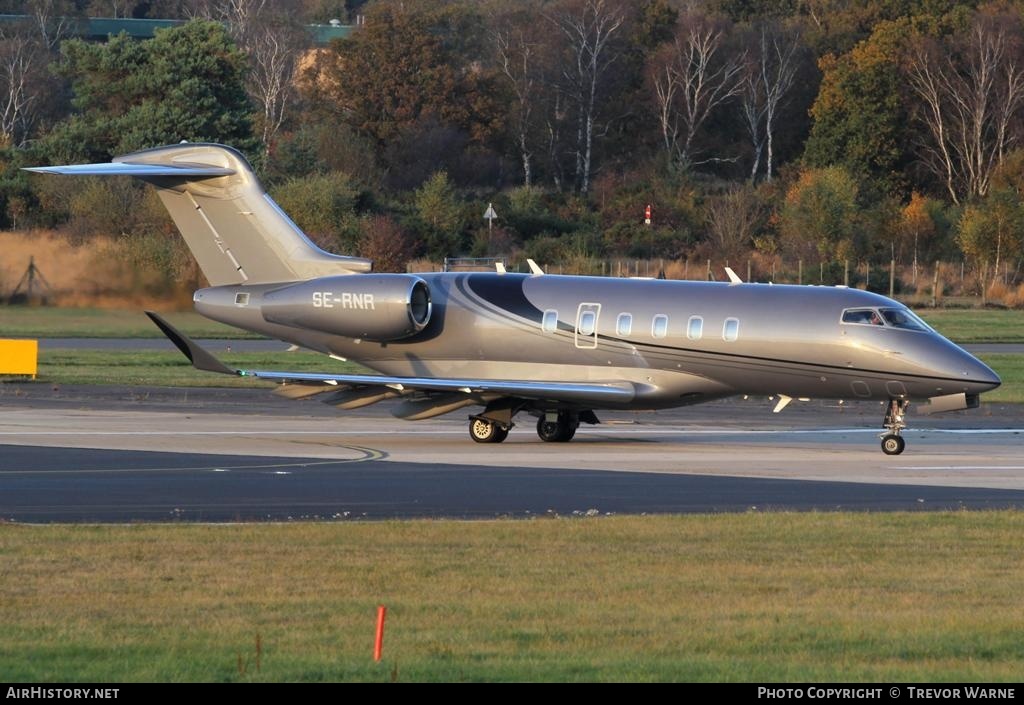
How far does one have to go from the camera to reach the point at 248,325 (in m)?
28.0

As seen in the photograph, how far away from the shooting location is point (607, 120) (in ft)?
291

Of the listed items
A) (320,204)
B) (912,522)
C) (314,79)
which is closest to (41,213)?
(320,204)

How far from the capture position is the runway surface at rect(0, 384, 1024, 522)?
1864 centimetres

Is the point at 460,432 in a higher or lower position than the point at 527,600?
lower

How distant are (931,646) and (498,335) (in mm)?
16738

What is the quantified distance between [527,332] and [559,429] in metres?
1.76

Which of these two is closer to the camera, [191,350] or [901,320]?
[191,350]

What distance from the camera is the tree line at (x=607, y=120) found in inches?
2719

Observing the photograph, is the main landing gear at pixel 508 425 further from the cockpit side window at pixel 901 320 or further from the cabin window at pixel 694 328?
the cockpit side window at pixel 901 320

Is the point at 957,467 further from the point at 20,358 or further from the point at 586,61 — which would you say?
the point at 586,61

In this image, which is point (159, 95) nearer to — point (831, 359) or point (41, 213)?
point (41, 213)

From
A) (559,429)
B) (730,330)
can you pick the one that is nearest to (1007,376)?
(730,330)

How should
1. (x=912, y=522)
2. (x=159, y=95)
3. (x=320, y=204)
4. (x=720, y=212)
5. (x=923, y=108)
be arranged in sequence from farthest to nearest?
1. (x=923, y=108)
2. (x=720, y=212)
3. (x=159, y=95)
4. (x=320, y=204)
5. (x=912, y=522)

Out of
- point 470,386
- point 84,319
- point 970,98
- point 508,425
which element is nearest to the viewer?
point 470,386
